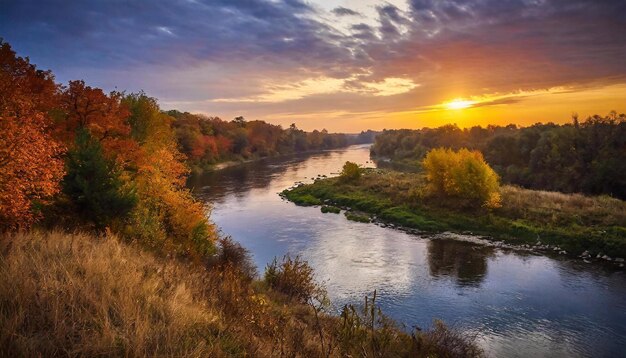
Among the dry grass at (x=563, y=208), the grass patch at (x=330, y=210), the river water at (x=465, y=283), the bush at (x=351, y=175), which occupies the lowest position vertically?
the river water at (x=465, y=283)

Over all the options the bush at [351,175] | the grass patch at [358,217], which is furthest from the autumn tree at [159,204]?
the bush at [351,175]

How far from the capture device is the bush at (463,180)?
152ft

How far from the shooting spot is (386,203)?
169 ft

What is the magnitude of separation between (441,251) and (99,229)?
2717cm

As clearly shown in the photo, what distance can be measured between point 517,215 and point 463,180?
7327 mm

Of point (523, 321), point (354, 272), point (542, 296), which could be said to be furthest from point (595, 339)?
point (354, 272)

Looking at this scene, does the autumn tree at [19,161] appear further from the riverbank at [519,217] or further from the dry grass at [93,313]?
the riverbank at [519,217]

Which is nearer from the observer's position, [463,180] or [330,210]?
[463,180]

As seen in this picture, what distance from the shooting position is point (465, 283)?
26.8 meters

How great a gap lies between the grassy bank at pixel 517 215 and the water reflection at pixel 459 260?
5.02m

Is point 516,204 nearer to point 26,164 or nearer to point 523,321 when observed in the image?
point 523,321

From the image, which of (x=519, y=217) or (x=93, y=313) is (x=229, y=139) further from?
(x=93, y=313)

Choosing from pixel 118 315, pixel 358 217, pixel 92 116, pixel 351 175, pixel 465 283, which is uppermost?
pixel 92 116

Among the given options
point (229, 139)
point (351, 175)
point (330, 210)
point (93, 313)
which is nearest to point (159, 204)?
point (93, 313)
